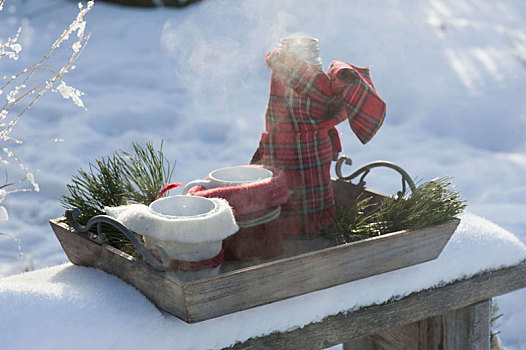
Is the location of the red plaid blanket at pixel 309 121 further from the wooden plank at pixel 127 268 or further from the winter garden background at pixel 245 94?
the winter garden background at pixel 245 94

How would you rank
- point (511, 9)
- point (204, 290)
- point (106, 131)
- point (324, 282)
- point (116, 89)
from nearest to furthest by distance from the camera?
point (204, 290) → point (324, 282) → point (106, 131) → point (116, 89) → point (511, 9)

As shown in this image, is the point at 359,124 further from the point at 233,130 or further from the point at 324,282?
the point at 233,130

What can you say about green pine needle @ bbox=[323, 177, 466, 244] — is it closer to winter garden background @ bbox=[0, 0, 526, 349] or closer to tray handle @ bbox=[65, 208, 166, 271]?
tray handle @ bbox=[65, 208, 166, 271]

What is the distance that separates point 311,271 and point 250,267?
0.10 m

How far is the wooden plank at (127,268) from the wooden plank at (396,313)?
0.41ft

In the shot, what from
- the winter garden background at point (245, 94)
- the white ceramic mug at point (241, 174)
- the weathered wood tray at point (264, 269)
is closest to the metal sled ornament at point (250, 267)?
the weathered wood tray at point (264, 269)

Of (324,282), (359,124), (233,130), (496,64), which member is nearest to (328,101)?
(359,124)

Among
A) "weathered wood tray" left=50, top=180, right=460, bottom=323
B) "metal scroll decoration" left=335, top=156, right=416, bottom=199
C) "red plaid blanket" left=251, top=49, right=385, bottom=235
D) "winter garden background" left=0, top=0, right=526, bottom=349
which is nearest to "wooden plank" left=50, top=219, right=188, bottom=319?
"weathered wood tray" left=50, top=180, right=460, bottom=323

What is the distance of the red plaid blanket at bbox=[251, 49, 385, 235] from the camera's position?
0.99 m

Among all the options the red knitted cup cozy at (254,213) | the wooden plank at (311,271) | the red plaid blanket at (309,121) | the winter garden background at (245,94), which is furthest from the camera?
the winter garden background at (245,94)

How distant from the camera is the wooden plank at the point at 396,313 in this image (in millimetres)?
886

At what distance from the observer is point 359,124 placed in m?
0.99

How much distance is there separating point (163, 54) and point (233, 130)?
29.8 inches

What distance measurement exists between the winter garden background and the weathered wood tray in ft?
4.58
